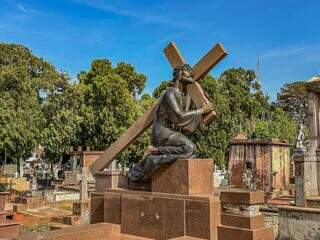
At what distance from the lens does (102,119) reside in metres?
37.5

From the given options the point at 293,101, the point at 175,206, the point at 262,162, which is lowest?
the point at 175,206

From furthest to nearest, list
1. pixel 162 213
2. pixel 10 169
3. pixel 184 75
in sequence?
1. pixel 10 169
2. pixel 184 75
3. pixel 162 213

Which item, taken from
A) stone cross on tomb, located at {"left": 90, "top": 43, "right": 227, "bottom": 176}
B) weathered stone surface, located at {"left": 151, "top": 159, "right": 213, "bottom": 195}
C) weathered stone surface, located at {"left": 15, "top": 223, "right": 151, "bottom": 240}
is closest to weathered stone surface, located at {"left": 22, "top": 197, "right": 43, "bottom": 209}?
stone cross on tomb, located at {"left": 90, "top": 43, "right": 227, "bottom": 176}

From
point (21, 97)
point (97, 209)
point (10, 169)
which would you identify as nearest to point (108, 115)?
point (21, 97)

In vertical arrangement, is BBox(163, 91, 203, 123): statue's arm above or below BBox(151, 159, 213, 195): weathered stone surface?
above

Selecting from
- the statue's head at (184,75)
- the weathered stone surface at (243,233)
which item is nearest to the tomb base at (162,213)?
the weathered stone surface at (243,233)

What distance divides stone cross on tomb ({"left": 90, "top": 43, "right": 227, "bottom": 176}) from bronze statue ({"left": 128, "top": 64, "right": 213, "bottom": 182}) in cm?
21

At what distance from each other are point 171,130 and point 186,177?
1034 millimetres

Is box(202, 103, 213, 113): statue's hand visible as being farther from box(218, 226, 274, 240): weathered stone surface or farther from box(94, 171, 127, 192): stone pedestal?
box(94, 171, 127, 192): stone pedestal

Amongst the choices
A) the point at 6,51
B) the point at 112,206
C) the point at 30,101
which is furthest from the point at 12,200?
the point at 6,51

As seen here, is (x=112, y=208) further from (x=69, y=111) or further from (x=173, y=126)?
(x=69, y=111)

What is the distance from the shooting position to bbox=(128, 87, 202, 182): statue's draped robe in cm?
721

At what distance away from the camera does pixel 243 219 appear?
259 inches

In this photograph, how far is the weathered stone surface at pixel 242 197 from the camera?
6.64 metres
